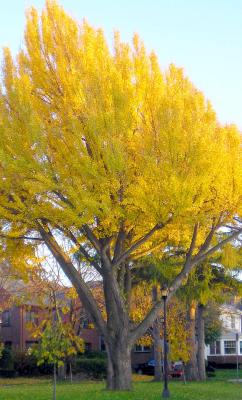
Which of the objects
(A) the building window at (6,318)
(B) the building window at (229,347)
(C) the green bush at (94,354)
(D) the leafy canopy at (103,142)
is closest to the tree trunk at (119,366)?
(D) the leafy canopy at (103,142)

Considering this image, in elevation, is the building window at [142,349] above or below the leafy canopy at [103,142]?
below

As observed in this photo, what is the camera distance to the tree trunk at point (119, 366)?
20578 millimetres

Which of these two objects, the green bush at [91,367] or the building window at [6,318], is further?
the building window at [6,318]

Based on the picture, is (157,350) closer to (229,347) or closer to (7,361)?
(7,361)

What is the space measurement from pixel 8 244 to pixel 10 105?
4.77 m

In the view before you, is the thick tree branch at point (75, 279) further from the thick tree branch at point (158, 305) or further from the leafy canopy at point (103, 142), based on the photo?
the thick tree branch at point (158, 305)

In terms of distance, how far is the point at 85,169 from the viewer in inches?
738

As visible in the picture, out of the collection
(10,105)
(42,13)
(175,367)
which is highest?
(42,13)

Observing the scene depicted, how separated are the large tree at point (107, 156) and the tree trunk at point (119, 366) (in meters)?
0.03

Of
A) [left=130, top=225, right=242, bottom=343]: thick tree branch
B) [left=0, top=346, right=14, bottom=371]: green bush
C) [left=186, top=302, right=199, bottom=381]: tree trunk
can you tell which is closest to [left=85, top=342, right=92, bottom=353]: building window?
[left=0, top=346, right=14, bottom=371]: green bush

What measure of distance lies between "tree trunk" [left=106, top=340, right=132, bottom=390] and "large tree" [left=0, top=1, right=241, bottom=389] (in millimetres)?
32

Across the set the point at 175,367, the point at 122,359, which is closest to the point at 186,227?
the point at 122,359

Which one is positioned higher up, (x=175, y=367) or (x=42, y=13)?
(x=42, y=13)

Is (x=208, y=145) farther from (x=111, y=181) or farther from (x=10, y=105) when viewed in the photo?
(x=10, y=105)
